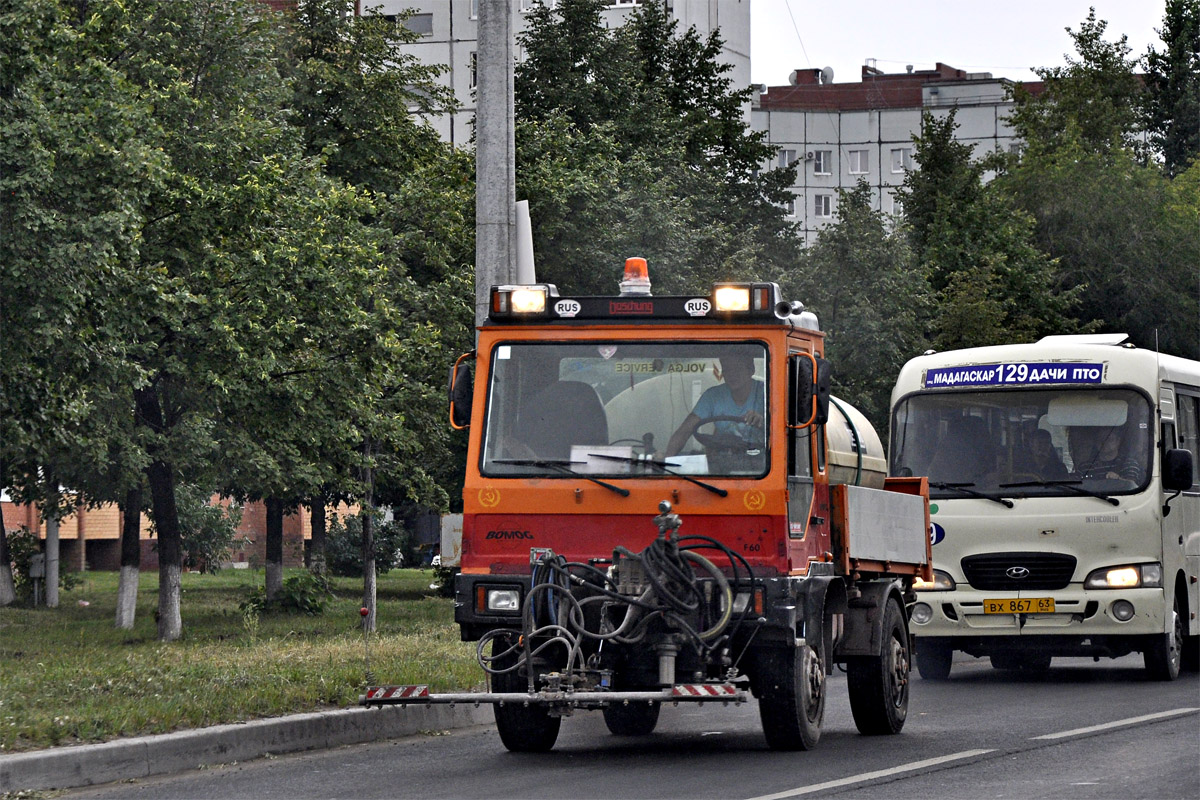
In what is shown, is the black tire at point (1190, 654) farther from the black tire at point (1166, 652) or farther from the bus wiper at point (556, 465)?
the bus wiper at point (556, 465)

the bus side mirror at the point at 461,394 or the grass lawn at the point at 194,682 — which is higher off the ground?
the bus side mirror at the point at 461,394

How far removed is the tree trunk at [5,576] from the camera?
39000 mm

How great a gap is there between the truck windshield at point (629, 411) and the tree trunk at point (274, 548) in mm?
27677

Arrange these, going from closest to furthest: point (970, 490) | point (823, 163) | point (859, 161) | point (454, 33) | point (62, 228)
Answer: point (970, 490)
point (62, 228)
point (454, 33)
point (859, 161)
point (823, 163)

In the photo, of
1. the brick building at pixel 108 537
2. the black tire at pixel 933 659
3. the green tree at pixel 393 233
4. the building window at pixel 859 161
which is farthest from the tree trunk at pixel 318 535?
the building window at pixel 859 161

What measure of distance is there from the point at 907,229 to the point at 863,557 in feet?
99.4

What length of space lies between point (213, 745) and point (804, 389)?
3.93 meters

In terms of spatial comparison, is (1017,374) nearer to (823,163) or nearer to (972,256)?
(972,256)

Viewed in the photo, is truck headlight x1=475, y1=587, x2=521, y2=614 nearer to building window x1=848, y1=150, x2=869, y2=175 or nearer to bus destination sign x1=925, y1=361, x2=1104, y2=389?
bus destination sign x1=925, y1=361, x2=1104, y2=389

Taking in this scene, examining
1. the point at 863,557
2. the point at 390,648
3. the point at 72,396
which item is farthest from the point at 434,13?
the point at 863,557

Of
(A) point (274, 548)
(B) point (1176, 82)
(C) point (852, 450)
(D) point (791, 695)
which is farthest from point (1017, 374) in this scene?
(B) point (1176, 82)

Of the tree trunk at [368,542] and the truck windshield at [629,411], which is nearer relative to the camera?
the truck windshield at [629,411]

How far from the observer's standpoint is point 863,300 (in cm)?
3888

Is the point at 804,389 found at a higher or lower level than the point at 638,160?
lower
